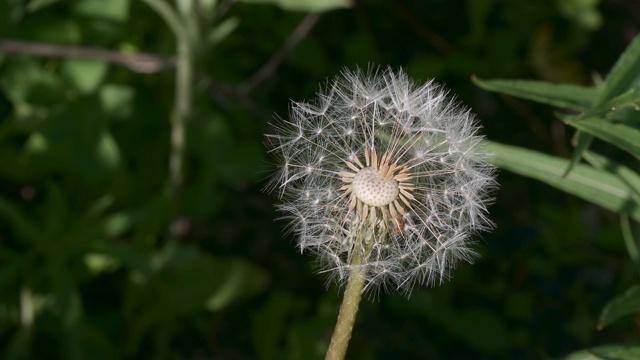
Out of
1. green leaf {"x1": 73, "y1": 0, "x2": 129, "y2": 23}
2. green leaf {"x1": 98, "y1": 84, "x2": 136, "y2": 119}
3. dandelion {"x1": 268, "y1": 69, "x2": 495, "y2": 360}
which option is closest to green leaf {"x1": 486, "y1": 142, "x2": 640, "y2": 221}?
dandelion {"x1": 268, "y1": 69, "x2": 495, "y2": 360}

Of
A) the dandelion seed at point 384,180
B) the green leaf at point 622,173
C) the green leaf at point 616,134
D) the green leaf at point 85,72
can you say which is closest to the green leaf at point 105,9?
the green leaf at point 85,72

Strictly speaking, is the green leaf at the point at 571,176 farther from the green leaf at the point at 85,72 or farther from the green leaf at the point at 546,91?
the green leaf at the point at 85,72

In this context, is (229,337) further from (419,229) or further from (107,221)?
(419,229)

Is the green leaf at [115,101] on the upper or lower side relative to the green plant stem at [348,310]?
upper

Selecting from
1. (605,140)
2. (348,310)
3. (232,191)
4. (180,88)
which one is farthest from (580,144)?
(232,191)

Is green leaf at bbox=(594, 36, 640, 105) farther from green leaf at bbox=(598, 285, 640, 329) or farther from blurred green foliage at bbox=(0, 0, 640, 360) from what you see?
blurred green foliage at bbox=(0, 0, 640, 360)
